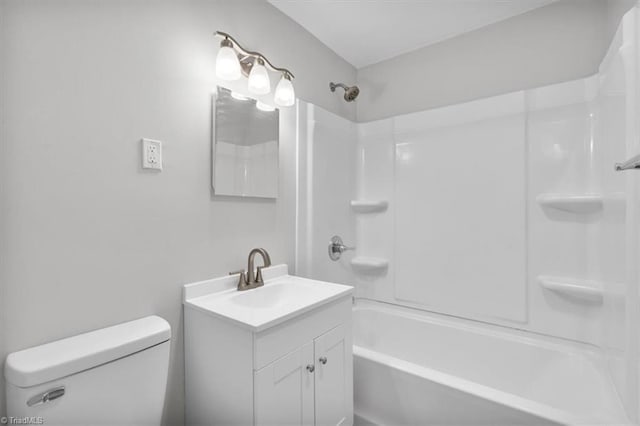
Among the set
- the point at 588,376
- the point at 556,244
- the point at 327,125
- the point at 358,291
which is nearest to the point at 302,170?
the point at 327,125

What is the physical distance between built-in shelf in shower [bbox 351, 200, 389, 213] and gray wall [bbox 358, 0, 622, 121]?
71 centimetres

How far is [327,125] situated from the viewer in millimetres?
2115

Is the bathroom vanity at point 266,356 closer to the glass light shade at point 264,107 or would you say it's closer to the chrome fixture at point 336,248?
the chrome fixture at point 336,248

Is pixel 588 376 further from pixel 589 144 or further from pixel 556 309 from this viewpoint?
pixel 589 144

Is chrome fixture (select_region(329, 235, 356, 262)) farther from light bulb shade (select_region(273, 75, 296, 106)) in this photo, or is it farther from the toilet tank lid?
the toilet tank lid

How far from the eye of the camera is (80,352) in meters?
0.89

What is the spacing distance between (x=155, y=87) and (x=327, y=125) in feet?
3.82

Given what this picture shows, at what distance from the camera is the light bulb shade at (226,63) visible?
53.8 inches

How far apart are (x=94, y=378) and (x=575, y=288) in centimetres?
219

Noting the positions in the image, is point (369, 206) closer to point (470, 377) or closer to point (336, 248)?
point (336, 248)

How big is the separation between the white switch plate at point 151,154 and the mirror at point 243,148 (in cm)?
25

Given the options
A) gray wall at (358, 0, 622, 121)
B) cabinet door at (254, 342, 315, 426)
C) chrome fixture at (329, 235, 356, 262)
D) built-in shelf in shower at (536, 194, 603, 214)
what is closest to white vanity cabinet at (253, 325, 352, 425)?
cabinet door at (254, 342, 315, 426)

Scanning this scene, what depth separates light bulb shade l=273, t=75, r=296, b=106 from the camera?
65.7 inches

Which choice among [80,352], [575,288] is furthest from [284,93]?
[575,288]
